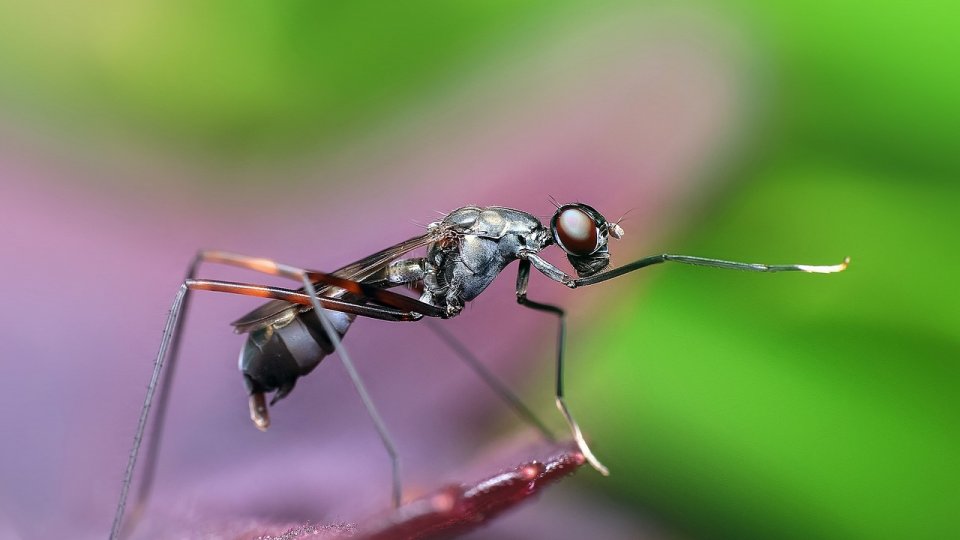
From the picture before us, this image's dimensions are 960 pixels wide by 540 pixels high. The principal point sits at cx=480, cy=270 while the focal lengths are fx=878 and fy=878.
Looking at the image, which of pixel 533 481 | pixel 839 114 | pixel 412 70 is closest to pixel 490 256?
pixel 412 70

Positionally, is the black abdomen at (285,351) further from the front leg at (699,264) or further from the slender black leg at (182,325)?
the front leg at (699,264)

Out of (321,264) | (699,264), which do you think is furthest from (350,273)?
(699,264)

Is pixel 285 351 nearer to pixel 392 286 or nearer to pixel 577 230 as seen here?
pixel 392 286

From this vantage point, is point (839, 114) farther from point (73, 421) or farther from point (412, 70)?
point (73, 421)

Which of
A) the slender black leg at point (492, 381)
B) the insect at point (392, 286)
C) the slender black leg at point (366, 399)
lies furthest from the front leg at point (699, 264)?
the slender black leg at point (366, 399)

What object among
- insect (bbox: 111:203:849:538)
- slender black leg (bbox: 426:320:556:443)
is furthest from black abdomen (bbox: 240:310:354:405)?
slender black leg (bbox: 426:320:556:443)
